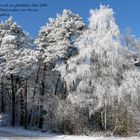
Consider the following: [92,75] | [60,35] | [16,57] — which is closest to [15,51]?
[16,57]

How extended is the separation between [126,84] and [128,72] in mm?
1309

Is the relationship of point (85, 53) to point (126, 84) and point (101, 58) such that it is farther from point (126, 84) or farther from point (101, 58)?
point (126, 84)

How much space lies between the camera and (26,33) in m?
55.3

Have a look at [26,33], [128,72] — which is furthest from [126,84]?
[26,33]

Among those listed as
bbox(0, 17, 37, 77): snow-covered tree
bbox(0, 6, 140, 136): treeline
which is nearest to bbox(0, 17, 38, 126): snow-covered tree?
bbox(0, 17, 37, 77): snow-covered tree

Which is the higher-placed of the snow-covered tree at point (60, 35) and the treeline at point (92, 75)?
the snow-covered tree at point (60, 35)

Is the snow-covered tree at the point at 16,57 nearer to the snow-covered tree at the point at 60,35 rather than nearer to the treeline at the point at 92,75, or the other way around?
the treeline at the point at 92,75

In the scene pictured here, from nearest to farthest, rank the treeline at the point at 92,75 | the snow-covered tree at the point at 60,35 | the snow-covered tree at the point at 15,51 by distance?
the treeline at the point at 92,75 < the snow-covered tree at the point at 60,35 < the snow-covered tree at the point at 15,51

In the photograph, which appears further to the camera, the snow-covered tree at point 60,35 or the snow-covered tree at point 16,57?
the snow-covered tree at point 16,57

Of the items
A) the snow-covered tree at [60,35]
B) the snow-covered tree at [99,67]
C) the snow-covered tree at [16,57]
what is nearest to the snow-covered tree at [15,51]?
Answer: the snow-covered tree at [16,57]

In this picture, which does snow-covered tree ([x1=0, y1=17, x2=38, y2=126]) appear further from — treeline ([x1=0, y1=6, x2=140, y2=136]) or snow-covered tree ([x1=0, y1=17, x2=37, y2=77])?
treeline ([x1=0, y1=6, x2=140, y2=136])

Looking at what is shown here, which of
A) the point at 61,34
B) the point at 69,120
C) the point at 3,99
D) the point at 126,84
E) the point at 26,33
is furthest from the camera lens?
the point at 3,99

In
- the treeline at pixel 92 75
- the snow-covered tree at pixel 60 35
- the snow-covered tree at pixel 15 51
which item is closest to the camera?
the treeline at pixel 92 75

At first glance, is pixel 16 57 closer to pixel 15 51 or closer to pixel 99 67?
pixel 15 51
